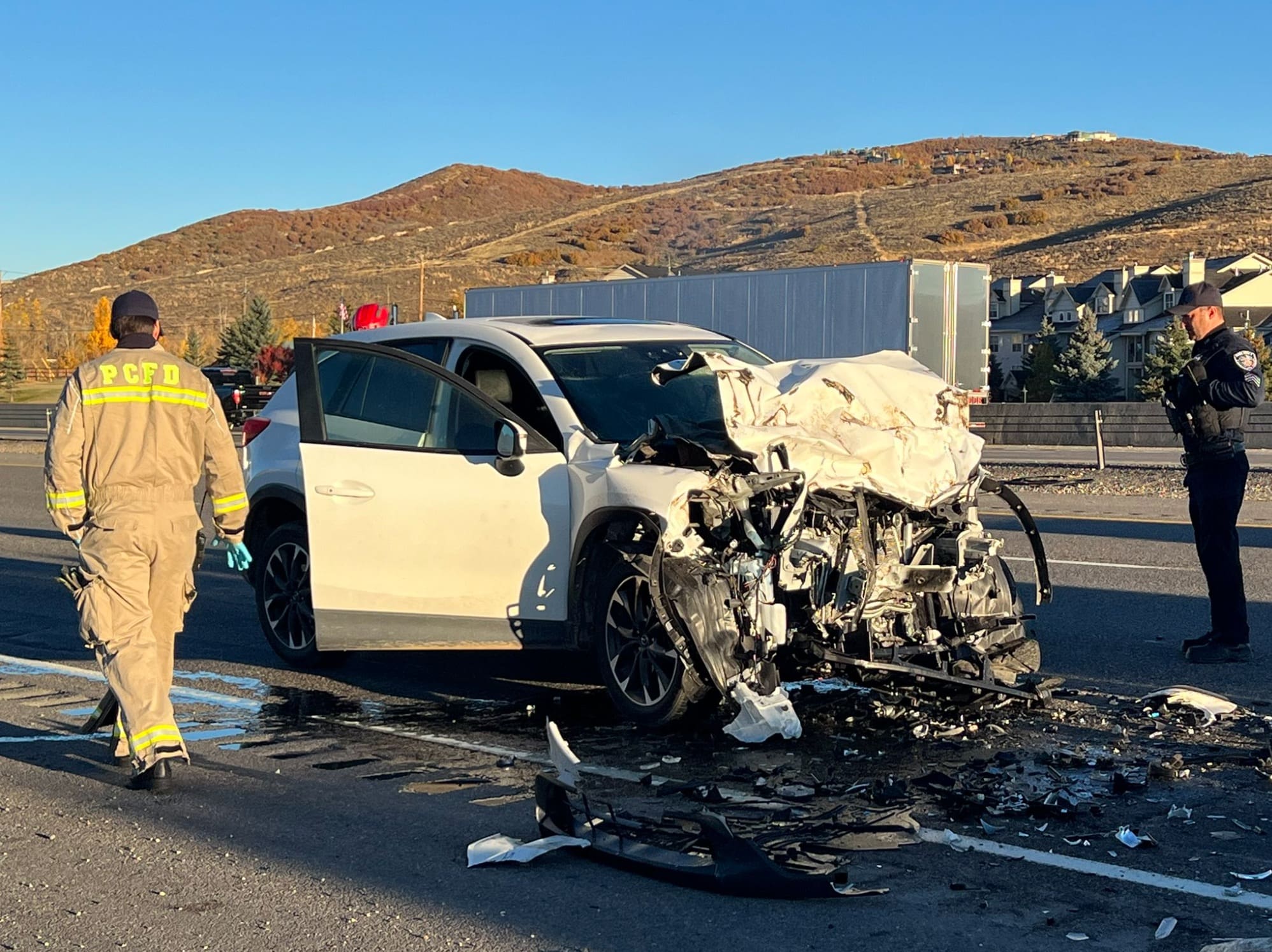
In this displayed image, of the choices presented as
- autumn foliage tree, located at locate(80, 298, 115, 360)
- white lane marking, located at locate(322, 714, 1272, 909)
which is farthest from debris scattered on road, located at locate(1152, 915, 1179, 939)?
autumn foliage tree, located at locate(80, 298, 115, 360)

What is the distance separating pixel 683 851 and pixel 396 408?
3.44 m

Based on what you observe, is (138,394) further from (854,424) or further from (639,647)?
(854,424)

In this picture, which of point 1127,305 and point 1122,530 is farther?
point 1127,305

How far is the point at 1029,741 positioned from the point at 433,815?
2433mm

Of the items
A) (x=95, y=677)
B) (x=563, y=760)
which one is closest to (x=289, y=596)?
(x=95, y=677)

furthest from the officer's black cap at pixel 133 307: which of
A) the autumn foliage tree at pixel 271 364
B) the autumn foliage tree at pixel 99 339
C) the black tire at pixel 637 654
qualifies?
the autumn foliage tree at pixel 99 339

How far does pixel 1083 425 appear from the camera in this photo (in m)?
31.8

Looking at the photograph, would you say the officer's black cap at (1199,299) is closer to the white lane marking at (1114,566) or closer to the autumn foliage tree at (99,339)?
the white lane marking at (1114,566)

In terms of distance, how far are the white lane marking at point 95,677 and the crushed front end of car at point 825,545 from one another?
93.5 inches

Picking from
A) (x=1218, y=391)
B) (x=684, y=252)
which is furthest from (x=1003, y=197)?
(x=1218, y=391)

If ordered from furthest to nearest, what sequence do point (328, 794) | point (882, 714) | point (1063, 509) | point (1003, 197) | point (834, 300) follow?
point (1003, 197)
point (834, 300)
point (1063, 509)
point (882, 714)
point (328, 794)

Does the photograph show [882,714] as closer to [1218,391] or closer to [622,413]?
[622,413]

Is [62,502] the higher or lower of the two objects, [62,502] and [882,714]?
the higher

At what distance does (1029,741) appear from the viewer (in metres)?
6.05
